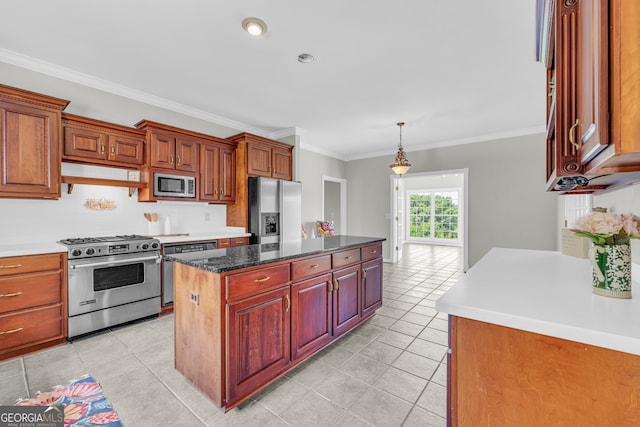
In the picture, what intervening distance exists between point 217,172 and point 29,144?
74.9 inches

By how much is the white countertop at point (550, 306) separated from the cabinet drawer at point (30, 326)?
3.20 meters

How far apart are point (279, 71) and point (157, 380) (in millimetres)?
2968

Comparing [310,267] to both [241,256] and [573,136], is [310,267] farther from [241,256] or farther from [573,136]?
[573,136]

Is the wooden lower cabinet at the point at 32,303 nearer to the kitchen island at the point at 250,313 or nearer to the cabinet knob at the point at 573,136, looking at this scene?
the kitchen island at the point at 250,313

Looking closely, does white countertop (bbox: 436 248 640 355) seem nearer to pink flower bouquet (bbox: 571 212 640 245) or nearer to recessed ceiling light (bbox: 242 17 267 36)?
pink flower bouquet (bbox: 571 212 640 245)

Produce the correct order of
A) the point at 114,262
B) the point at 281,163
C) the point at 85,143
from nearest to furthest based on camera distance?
the point at 114,262 < the point at 85,143 < the point at 281,163

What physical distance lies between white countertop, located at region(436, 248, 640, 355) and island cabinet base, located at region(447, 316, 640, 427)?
0.22 ft

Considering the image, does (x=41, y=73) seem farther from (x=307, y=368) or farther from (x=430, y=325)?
(x=430, y=325)

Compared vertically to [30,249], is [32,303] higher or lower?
lower

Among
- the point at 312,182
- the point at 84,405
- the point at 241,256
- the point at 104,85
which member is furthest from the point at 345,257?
the point at 312,182

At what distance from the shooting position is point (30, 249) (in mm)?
2348

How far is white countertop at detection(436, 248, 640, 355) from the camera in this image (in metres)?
0.79

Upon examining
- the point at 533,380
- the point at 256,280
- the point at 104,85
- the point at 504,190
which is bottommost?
the point at 533,380

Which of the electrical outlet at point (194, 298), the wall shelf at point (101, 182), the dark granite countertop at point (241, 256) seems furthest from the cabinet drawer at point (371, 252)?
the wall shelf at point (101, 182)
